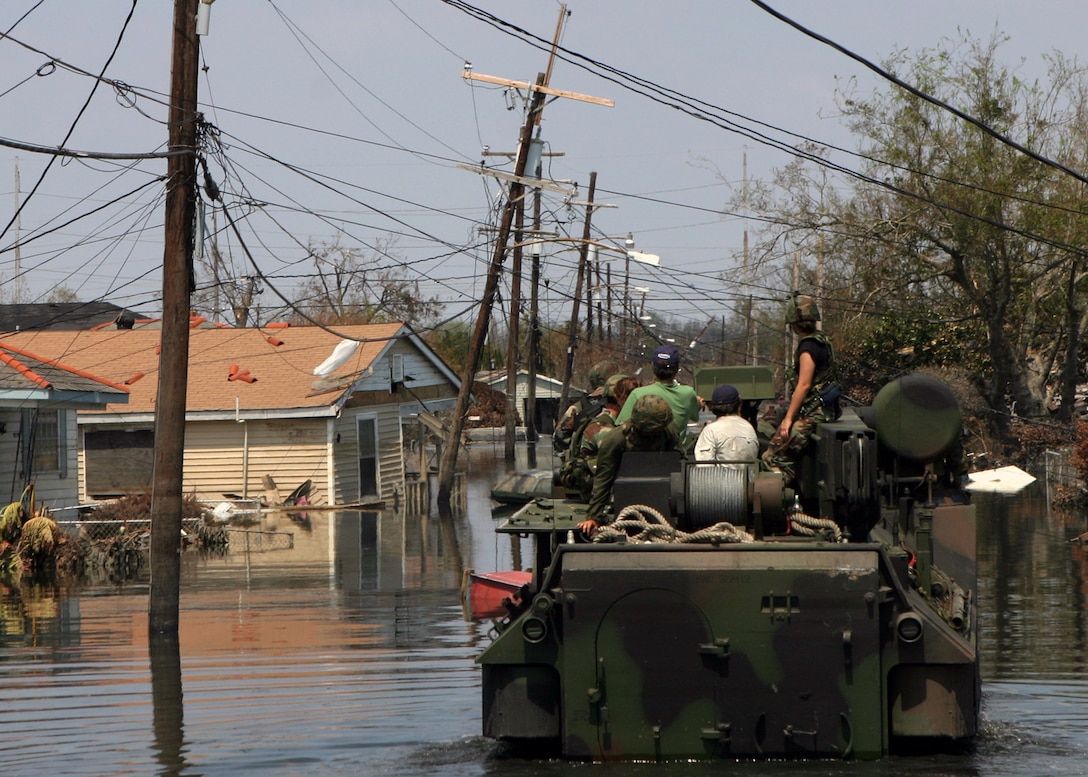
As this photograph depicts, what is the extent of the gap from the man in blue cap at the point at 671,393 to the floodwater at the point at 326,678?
Answer: 225 cm

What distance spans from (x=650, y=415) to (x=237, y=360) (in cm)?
2691

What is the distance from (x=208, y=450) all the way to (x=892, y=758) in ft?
85.5

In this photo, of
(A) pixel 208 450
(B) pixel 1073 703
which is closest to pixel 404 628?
(B) pixel 1073 703

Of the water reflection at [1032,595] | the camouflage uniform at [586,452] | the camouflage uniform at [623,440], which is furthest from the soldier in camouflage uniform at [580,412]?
the water reflection at [1032,595]

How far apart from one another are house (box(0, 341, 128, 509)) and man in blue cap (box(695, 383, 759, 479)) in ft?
49.9

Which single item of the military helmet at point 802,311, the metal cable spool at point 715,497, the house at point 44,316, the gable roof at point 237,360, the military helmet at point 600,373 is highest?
the house at point 44,316

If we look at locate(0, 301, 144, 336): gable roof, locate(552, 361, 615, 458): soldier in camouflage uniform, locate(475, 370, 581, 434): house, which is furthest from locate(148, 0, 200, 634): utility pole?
locate(475, 370, 581, 434): house

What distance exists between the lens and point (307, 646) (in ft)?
43.8

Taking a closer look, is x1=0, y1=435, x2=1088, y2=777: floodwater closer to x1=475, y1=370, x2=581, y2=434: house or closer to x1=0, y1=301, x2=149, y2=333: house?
x1=0, y1=301, x2=149, y2=333: house

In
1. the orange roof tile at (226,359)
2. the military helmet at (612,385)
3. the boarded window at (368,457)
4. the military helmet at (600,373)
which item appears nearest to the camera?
the military helmet at (612,385)

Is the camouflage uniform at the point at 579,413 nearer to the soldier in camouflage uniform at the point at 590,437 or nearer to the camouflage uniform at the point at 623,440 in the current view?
the soldier in camouflage uniform at the point at 590,437

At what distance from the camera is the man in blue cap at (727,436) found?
8.70m

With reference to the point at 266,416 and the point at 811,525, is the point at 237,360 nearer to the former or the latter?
the point at 266,416

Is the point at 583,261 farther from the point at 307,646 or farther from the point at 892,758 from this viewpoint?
the point at 892,758
